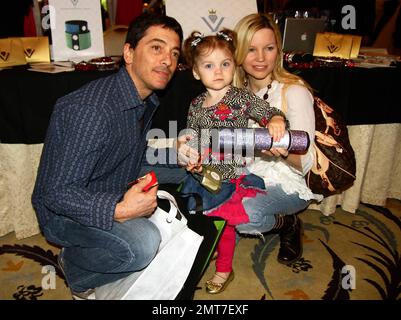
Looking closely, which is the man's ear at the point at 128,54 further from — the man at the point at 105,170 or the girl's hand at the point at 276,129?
the girl's hand at the point at 276,129

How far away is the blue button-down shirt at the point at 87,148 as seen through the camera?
1279 millimetres

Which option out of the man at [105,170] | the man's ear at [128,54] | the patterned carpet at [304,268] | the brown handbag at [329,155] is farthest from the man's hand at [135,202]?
the brown handbag at [329,155]

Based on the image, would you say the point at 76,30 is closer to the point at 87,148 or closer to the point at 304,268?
the point at 87,148

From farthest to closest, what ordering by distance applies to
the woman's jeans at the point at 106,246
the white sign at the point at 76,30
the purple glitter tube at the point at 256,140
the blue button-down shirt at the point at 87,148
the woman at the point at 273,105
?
the white sign at the point at 76,30 < the woman at the point at 273,105 < the purple glitter tube at the point at 256,140 < the woman's jeans at the point at 106,246 < the blue button-down shirt at the point at 87,148

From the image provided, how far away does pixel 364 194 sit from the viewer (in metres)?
2.60

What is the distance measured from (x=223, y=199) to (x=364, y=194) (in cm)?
147

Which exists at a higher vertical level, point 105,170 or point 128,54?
point 128,54

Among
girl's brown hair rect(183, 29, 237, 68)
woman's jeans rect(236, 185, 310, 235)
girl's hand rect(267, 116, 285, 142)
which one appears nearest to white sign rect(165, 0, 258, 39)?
girl's brown hair rect(183, 29, 237, 68)

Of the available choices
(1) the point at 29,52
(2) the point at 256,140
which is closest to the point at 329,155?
(2) the point at 256,140

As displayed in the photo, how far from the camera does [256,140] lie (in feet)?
4.91

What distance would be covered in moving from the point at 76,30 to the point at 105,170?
959 mm

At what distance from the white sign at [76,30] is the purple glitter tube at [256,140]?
1.05 m
